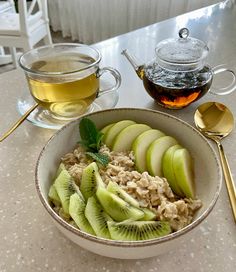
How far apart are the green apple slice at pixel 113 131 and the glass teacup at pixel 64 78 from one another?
116 millimetres

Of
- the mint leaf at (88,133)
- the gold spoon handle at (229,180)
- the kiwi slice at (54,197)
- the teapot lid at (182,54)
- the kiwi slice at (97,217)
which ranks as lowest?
the gold spoon handle at (229,180)

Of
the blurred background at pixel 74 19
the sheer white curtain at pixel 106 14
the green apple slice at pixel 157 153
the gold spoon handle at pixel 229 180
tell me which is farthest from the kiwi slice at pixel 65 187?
the sheer white curtain at pixel 106 14

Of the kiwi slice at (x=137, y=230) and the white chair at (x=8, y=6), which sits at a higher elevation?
the kiwi slice at (x=137, y=230)

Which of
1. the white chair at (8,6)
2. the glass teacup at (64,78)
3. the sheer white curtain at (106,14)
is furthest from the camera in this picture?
the white chair at (8,6)

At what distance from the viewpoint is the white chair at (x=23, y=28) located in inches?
71.3

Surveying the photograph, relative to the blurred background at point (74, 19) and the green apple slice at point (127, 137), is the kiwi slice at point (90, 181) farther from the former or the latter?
the blurred background at point (74, 19)

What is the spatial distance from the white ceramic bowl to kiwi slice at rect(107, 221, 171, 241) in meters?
0.02

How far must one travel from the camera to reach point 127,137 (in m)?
0.57

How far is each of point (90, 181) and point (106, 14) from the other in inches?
78.6

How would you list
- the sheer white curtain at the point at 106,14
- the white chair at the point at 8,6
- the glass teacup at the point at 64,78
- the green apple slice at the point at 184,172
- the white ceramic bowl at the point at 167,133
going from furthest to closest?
the white chair at the point at 8,6 → the sheer white curtain at the point at 106,14 → the glass teacup at the point at 64,78 → the green apple slice at the point at 184,172 → the white ceramic bowl at the point at 167,133

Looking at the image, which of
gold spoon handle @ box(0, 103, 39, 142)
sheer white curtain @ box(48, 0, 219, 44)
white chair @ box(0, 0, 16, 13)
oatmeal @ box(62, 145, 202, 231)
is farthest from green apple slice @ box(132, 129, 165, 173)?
white chair @ box(0, 0, 16, 13)

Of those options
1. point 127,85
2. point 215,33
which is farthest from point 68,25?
point 127,85

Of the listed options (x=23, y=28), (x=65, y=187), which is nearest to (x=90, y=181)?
(x=65, y=187)

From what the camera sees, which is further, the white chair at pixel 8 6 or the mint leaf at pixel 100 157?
the white chair at pixel 8 6
